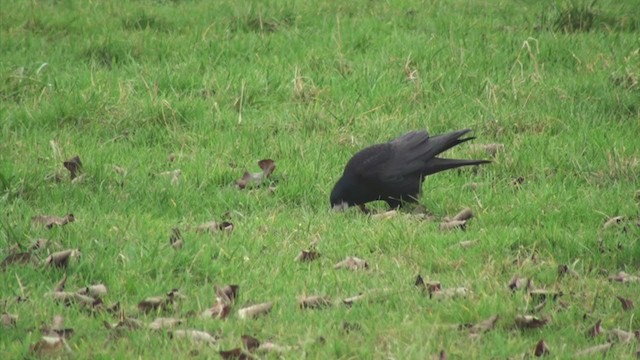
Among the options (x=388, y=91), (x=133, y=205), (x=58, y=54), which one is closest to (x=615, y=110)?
(x=388, y=91)

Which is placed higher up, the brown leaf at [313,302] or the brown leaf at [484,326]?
the brown leaf at [484,326]

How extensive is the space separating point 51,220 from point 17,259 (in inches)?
27.4

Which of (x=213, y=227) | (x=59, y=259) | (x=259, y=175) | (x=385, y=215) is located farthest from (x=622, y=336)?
(x=259, y=175)

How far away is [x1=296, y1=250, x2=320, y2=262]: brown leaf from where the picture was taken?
20.3 feet

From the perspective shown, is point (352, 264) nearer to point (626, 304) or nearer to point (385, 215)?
point (385, 215)

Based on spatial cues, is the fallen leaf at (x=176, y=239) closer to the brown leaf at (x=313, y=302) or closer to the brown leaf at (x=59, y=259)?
the brown leaf at (x=59, y=259)

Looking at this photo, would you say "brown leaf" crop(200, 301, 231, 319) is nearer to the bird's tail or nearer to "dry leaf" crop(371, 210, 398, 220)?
"dry leaf" crop(371, 210, 398, 220)

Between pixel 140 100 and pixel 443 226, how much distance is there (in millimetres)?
3073

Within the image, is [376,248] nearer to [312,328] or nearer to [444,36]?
[312,328]

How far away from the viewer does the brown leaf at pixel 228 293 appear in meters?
5.54

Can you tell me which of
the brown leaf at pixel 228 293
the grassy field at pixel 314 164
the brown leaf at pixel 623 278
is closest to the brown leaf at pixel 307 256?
the grassy field at pixel 314 164

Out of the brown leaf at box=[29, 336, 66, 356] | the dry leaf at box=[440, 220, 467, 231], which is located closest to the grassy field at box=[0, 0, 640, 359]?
the brown leaf at box=[29, 336, 66, 356]

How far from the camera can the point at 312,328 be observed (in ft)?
A: 16.9

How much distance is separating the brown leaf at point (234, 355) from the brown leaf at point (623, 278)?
2.11 meters
